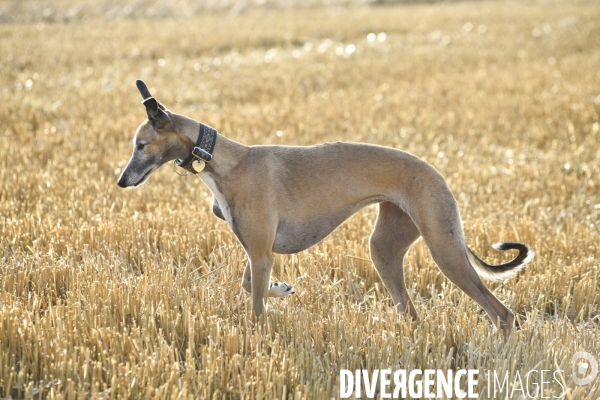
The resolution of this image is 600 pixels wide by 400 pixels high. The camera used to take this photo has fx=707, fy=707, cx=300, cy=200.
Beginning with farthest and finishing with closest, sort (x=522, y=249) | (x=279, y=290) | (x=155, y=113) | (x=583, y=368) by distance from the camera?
(x=522, y=249) → (x=279, y=290) → (x=155, y=113) → (x=583, y=368)

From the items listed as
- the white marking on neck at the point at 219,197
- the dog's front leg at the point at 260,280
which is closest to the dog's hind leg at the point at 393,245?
the dog's front leg at the point at 260,280

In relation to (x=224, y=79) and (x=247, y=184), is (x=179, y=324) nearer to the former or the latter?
(x=247, y=184)

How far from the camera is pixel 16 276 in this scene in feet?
19.2

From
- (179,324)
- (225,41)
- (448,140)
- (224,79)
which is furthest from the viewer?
(225,41)

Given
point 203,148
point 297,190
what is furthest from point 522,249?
point 203,148

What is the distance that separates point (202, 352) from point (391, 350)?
1261 millimetres

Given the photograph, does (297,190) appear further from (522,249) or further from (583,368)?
(583,368)

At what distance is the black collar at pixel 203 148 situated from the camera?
5023mm

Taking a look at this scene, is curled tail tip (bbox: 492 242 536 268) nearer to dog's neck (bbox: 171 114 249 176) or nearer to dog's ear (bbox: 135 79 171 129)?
dog's neck (bbox: 171 114 249 176)

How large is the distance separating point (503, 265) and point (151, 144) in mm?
2803

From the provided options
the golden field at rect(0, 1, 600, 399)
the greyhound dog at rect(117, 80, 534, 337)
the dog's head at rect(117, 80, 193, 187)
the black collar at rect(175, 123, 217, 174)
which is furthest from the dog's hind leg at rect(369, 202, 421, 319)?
the dog's head at rect(117, 80, 193, 187)

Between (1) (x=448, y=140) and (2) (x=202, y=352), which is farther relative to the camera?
(1) (x=448, y=140)

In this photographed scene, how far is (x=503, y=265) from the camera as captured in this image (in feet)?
17.9

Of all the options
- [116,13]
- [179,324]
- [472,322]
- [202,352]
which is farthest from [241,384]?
[116,13]
